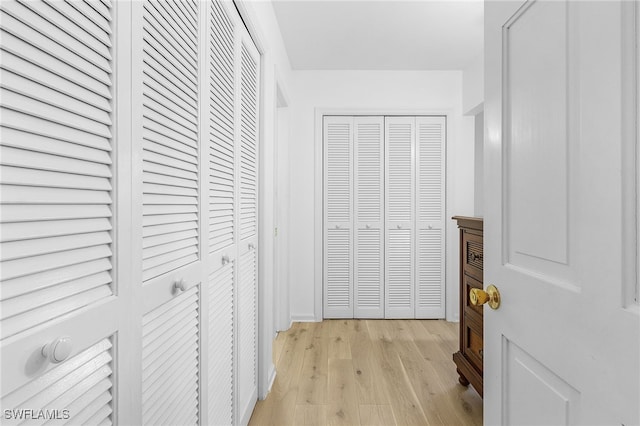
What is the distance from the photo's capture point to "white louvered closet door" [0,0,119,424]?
50 centimetres

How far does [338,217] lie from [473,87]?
1715mm

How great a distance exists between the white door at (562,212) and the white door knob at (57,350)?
86 centimetres

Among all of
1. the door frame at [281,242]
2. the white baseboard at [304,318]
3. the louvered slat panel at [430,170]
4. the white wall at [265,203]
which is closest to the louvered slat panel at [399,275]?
the louvered slat panel at [430,170]

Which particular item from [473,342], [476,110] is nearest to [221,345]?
[473,342]

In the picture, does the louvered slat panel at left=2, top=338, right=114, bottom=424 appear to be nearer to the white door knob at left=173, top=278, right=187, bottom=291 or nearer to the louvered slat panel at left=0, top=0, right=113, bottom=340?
the louvered slat panel at left=0, top=0, right=113, bottom=340

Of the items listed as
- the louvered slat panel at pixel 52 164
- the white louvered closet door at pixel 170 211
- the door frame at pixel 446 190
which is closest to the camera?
the louvered slat panel at pixel 52 164

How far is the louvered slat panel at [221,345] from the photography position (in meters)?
1.31

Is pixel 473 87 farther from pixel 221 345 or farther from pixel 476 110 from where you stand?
pixel 221 345

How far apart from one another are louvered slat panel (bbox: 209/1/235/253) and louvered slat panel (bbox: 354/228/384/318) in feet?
7.00

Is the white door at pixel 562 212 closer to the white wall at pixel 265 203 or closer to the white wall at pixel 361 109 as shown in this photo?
the white wall at pixel 265 203

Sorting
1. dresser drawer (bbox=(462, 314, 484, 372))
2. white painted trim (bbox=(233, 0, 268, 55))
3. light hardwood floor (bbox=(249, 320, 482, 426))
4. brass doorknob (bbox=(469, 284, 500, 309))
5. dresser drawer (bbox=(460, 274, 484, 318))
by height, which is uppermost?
Answer: white painted trim (bbox=(233, 0, 268, 55))

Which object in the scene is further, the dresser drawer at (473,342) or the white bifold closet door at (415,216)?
the white bifold closet door at (415,216)

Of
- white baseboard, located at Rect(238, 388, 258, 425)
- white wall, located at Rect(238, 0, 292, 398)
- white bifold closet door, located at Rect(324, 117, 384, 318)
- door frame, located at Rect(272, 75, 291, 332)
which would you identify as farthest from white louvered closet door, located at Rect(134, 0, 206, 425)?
white bifold closet door, located at Rect(324, 117, 384, 318)

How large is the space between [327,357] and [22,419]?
230 cm
